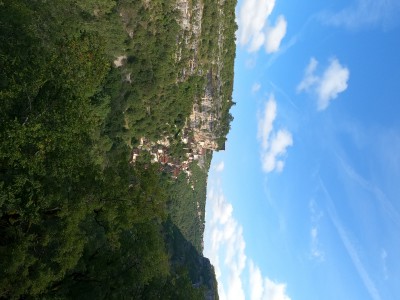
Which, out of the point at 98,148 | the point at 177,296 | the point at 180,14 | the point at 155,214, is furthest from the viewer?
the point at 180,14

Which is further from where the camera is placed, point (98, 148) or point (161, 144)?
point (161, 144)

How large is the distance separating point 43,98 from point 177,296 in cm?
1452

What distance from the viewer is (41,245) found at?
68.0 ft

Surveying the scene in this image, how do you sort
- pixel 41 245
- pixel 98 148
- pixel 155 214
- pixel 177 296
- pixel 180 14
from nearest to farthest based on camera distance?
pixel 41 245 → pixel 155 214 → pixel 177 296 → pixel 98 148 → pixel 180 14

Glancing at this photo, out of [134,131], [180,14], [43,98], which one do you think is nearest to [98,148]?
[134,131]

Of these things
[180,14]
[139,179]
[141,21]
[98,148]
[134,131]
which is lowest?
[139,179]

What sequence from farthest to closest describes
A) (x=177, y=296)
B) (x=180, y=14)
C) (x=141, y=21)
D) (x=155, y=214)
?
(x=180, y=14)
(x=141, y=21)
(x=177, y=296)
(x=155, y=214)

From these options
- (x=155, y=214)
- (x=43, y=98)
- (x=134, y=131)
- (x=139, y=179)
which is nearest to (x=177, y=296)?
(x=155, y=214)

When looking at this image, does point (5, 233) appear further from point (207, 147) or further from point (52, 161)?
point (207, 147)

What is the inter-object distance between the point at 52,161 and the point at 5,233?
4320mm

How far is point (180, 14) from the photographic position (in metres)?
66.8

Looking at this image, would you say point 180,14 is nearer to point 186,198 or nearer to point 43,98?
point 186,198

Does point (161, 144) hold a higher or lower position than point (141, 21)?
lower

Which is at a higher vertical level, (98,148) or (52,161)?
(98,148)
